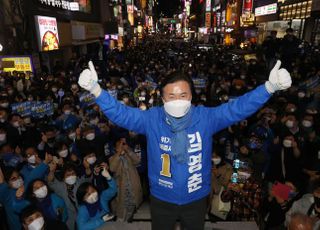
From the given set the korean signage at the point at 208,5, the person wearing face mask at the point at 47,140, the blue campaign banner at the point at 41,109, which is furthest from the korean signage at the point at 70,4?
the korean signage at the point at 208,5

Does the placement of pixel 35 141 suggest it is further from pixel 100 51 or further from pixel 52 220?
pixel 100 51

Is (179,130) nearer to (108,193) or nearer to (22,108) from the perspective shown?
(108,193)

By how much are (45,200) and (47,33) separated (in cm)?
1703

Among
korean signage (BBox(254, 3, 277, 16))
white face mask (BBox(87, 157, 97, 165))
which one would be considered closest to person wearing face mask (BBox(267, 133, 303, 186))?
white face mask (BBox(87, 157, 97, 165))

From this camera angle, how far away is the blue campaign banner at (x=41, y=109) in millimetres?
8312

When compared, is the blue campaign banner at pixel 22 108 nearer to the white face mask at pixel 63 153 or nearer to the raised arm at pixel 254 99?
the white face mask at pixel 63 153

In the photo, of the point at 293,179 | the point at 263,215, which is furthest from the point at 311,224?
the point at 293,179

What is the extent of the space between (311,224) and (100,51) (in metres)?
27.2

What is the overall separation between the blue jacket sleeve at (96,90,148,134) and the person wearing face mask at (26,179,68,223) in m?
2.34

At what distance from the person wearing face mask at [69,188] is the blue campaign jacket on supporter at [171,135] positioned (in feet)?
8.12

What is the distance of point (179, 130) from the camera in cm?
246

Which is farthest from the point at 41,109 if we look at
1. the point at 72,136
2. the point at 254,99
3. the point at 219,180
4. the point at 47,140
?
the point at 254,99

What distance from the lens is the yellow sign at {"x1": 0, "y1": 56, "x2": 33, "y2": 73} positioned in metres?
14.8

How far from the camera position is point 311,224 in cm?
331
